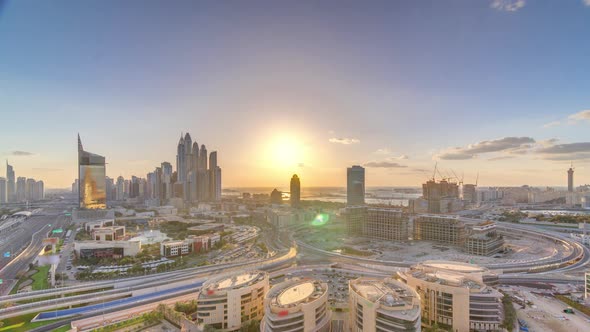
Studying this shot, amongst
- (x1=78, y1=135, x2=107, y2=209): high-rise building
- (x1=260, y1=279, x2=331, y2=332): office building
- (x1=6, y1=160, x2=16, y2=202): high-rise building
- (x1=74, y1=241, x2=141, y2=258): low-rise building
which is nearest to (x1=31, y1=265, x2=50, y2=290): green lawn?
(x1=74, y1=241, x2=141, y2=258): low-rise building

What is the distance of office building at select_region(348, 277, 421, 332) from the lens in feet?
20.9

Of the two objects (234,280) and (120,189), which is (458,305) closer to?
(234,280)

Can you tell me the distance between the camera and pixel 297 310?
22.7 ft

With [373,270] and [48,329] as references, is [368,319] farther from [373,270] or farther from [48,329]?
[48,329]

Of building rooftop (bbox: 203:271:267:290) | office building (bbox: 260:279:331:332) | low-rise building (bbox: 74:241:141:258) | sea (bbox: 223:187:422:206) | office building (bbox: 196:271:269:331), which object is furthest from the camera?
sea (bbox: 223:187:422:206)

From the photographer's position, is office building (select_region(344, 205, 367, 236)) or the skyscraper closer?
office building (select_region(344, 205, 367, 236))

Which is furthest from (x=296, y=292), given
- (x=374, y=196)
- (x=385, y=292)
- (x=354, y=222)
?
(x=374, y=196)

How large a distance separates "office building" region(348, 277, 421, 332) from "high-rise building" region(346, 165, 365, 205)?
36320mm

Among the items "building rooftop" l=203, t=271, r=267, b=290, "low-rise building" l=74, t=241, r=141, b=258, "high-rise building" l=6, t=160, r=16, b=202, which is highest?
"high-rise building" l=6, t=160, r=16, b=202

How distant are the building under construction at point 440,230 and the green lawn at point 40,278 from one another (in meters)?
22.9

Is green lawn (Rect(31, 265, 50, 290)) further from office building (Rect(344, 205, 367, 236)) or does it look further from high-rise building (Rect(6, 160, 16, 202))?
high-rise building (Rect(6, 160, 16, 202))

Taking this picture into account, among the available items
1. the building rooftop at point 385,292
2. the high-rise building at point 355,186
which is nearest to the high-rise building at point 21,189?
the high-rise building at point 355,186

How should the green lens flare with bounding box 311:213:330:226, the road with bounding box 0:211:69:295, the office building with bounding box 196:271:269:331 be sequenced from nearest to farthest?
the office building with bounding box 196:271:269:331 → the road with bounding box 0:211:69:295 → the green lens flare with bounding box 311:213:330:226

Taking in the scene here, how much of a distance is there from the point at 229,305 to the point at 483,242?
16764 mm
